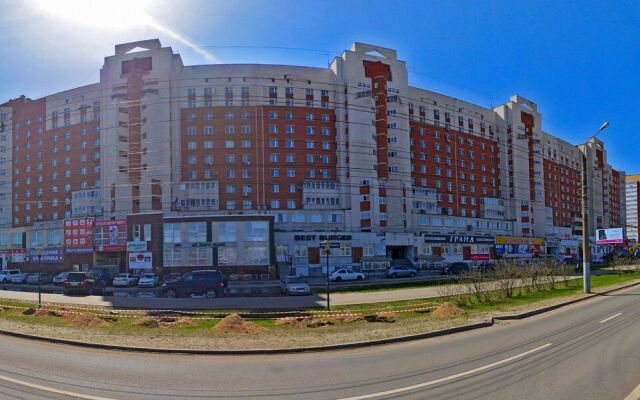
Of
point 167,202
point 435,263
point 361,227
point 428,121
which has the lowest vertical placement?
point 435,263

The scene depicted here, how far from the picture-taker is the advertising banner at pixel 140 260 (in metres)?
51.4

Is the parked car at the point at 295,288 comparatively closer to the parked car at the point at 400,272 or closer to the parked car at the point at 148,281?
the parked car at the point at 148,281

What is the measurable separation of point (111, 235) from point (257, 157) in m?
23.6

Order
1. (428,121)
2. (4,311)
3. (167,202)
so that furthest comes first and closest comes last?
(428,121)
(167,202)
(4,311)

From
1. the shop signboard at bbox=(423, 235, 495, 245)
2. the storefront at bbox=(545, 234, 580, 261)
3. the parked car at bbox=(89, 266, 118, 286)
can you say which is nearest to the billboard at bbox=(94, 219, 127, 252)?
the parked car at bbox=(89, 266, 118, 286)

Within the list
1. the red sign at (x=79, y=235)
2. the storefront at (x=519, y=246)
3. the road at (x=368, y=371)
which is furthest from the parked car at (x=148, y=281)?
the storefront at (x=519, y=246)

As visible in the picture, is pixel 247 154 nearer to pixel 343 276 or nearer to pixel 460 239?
pixel 343 276

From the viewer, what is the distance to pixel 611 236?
217 ft

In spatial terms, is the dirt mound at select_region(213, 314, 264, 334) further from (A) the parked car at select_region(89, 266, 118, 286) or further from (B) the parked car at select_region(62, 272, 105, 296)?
(A) the parked car at select_region(89, 266, 118, 286)

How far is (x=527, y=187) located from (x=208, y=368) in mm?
95902

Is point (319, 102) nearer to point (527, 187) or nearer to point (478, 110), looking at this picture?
point (478, 110)

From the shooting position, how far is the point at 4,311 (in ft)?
64.3

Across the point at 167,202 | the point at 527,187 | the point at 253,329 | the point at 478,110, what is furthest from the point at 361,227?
the point at 253,329

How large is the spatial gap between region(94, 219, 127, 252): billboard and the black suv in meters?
29.0
